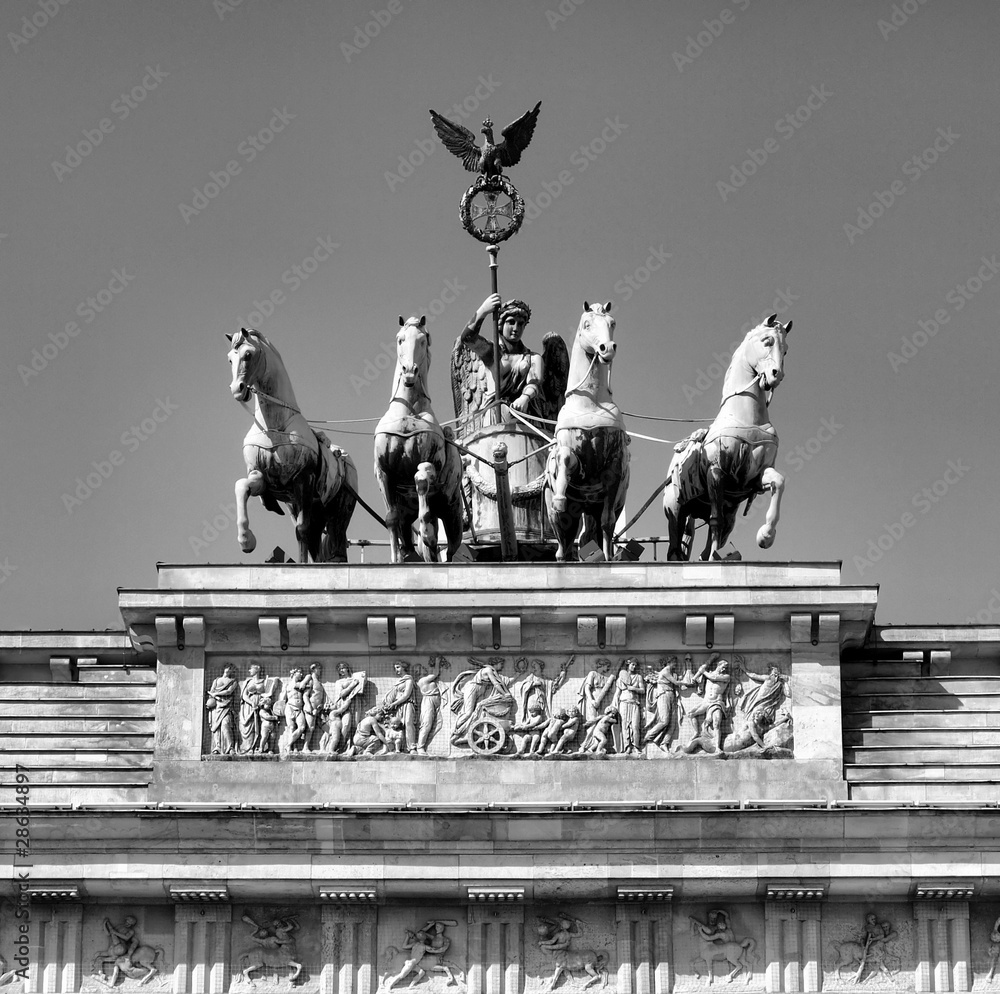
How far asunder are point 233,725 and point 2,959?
3.82 meters

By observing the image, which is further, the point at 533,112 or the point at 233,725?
the point at 533,112

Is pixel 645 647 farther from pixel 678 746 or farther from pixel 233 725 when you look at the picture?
pixel 233 725

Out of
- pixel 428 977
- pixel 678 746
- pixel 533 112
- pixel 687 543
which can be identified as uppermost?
pixel 533 112

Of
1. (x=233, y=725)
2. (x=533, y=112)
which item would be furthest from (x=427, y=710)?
(x=533, y=112)

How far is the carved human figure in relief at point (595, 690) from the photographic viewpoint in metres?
46.1

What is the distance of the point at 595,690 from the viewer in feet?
152

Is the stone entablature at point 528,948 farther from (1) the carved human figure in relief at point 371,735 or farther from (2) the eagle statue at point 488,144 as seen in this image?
(2) the eagle statue at point 488,144

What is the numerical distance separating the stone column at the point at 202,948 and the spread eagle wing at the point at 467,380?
13575mm

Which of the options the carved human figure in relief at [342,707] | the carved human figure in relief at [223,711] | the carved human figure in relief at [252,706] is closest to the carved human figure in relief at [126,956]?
the carved human figure in relief at [223,711]

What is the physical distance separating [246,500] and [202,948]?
5.70 metres

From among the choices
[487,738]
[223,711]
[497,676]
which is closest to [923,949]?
[487,738]

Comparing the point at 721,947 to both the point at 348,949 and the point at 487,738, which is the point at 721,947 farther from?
the point at 348,949

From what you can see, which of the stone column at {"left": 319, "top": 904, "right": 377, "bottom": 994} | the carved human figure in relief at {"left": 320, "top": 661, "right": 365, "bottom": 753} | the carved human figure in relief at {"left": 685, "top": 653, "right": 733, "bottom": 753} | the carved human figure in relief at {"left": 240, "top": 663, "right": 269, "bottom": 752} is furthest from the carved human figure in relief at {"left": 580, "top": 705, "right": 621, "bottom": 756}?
the carved human figure in relief at {"left": 240, "top": 663, "right": 269, "bottom": 752}

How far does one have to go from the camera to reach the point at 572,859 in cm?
4512
